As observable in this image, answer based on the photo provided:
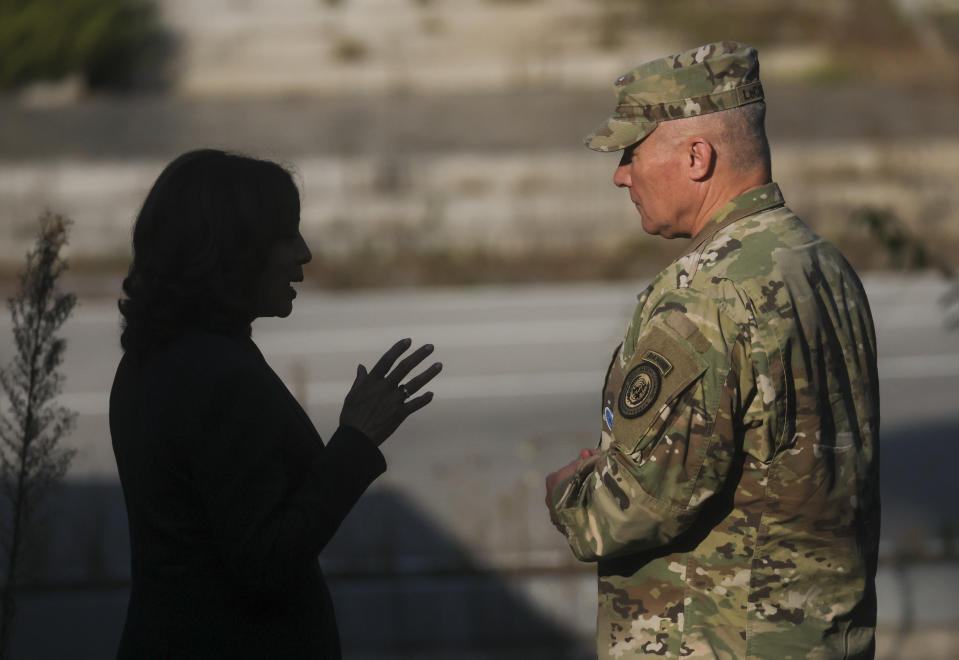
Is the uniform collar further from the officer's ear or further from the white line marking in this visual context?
the white line marking

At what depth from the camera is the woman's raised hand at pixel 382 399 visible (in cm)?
225

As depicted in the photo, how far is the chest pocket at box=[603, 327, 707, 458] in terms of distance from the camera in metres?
2.11

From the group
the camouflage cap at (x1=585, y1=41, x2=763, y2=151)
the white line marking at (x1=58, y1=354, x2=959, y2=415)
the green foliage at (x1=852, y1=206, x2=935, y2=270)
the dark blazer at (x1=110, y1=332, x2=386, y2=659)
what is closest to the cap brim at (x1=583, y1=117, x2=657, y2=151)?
the camouflage cap at (x1=585, y1=41, x2=763, y2=151)

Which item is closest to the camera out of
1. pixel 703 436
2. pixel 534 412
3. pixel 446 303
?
pixel 703 436

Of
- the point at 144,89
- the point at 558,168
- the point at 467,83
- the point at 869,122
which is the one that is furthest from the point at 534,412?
the point at 144,89

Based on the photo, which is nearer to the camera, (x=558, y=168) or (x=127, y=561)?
(x=127, y=561)

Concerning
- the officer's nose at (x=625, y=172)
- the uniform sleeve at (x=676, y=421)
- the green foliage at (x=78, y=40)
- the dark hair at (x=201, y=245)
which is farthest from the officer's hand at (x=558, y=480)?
the green foliage at (x=78, y=40)

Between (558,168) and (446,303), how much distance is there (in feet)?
11.6

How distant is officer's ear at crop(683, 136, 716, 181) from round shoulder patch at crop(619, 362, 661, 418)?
15.7 inches

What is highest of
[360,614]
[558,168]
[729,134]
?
[558,168]

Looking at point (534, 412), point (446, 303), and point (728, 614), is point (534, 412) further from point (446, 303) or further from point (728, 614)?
point (728, 614)

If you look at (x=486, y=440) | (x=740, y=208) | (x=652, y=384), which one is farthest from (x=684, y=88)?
(x=486, y=440)

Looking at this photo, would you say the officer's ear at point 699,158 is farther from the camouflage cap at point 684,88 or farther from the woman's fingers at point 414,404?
the woman's fingers at point 414,404

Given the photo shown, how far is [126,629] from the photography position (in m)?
2.22
